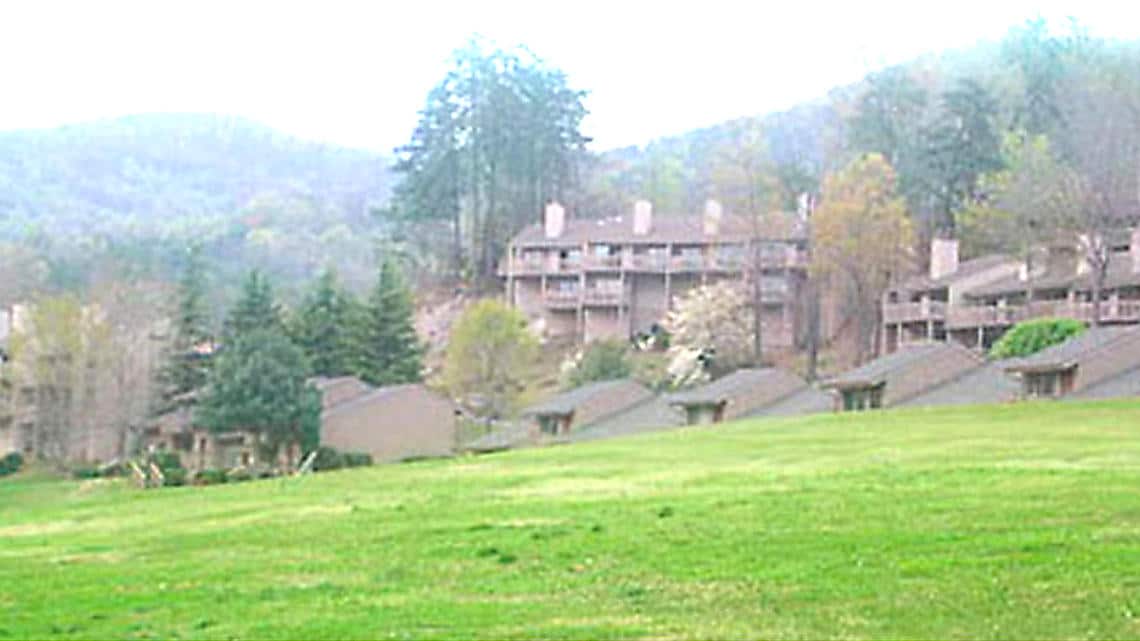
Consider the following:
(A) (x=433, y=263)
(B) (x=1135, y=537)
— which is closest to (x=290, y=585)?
(B) (x=1135, y=537)

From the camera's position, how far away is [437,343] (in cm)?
10825

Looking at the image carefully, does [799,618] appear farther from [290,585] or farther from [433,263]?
[433,263]

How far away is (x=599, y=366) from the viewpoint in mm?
90562

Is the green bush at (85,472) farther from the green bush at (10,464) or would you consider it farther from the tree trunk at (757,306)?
the tree trunk at (757,306)

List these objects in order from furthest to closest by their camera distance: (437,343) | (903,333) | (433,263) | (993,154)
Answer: (433,263)
(437,343)
(993,154)
(903,333)

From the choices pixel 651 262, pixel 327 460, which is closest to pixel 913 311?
pixel 651 262

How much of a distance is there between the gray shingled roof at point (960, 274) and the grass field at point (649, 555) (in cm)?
4470

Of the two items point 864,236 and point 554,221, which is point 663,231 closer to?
point 554,221

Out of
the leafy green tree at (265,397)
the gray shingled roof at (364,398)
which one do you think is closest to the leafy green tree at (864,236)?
the gray shingled roof at (364,398)

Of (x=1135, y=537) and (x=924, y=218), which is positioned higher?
(x=924, y=218)

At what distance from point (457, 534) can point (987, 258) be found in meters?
67.6

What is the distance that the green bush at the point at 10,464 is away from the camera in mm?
82438

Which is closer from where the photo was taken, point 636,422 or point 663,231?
point 636,422

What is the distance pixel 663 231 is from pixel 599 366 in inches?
728
